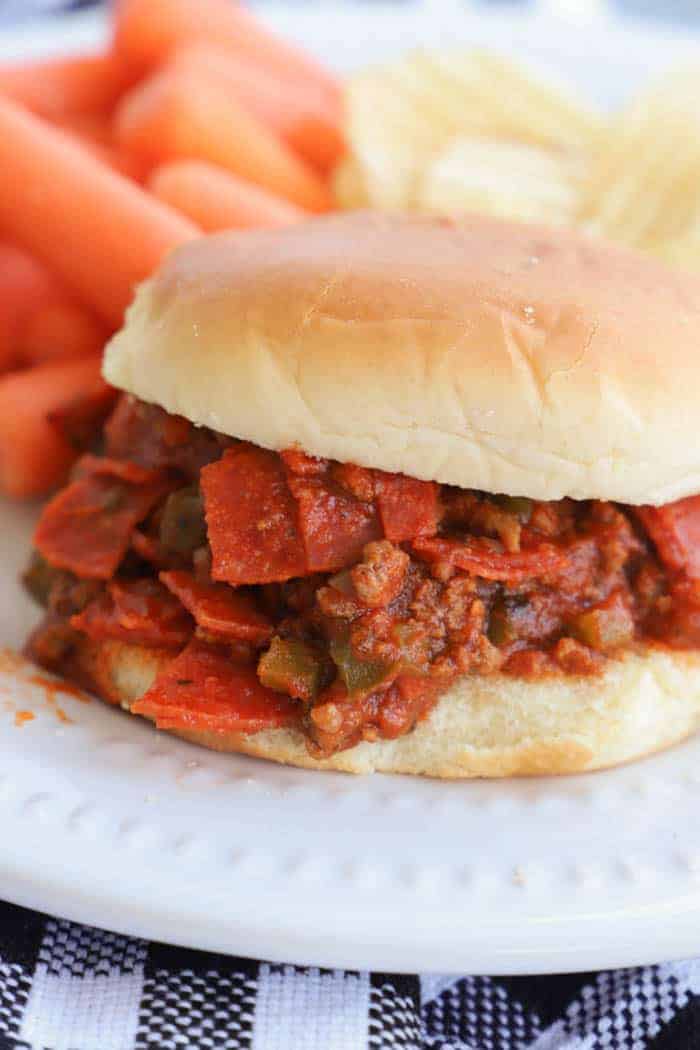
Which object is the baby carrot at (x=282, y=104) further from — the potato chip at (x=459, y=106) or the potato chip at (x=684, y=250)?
the potato chip at (x=684, y=250)

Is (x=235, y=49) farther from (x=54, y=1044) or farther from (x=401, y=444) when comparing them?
(x=54, y=1044)

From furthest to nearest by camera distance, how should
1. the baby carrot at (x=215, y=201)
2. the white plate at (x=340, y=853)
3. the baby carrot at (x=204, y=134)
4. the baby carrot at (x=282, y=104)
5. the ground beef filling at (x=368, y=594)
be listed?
the baby carrot at (x=282, y=104) < the baby carrot at (x=204, y=134) < the baby carrot at (x=215, y=201) < the ground beef filling at (x=368, y=594) < the white plate at (x=340, y=853)

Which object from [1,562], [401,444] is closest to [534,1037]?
[401,444]

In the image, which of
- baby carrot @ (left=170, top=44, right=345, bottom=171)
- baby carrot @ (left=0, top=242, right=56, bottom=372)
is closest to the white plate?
baby carrot @ (left=0, top=242, right=56, bottom=372)

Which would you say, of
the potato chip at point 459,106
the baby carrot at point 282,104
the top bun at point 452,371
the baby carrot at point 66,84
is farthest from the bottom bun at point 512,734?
the baby carrot at point 66,84

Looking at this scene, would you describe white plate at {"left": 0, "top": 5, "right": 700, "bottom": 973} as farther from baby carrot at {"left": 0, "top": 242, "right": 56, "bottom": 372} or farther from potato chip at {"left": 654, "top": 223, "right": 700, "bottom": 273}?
potato chip at {"left": 654, "top": 223, "right": 700, "bottom": 273}

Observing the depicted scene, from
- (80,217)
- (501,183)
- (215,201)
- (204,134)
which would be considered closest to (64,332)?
(80,217)
